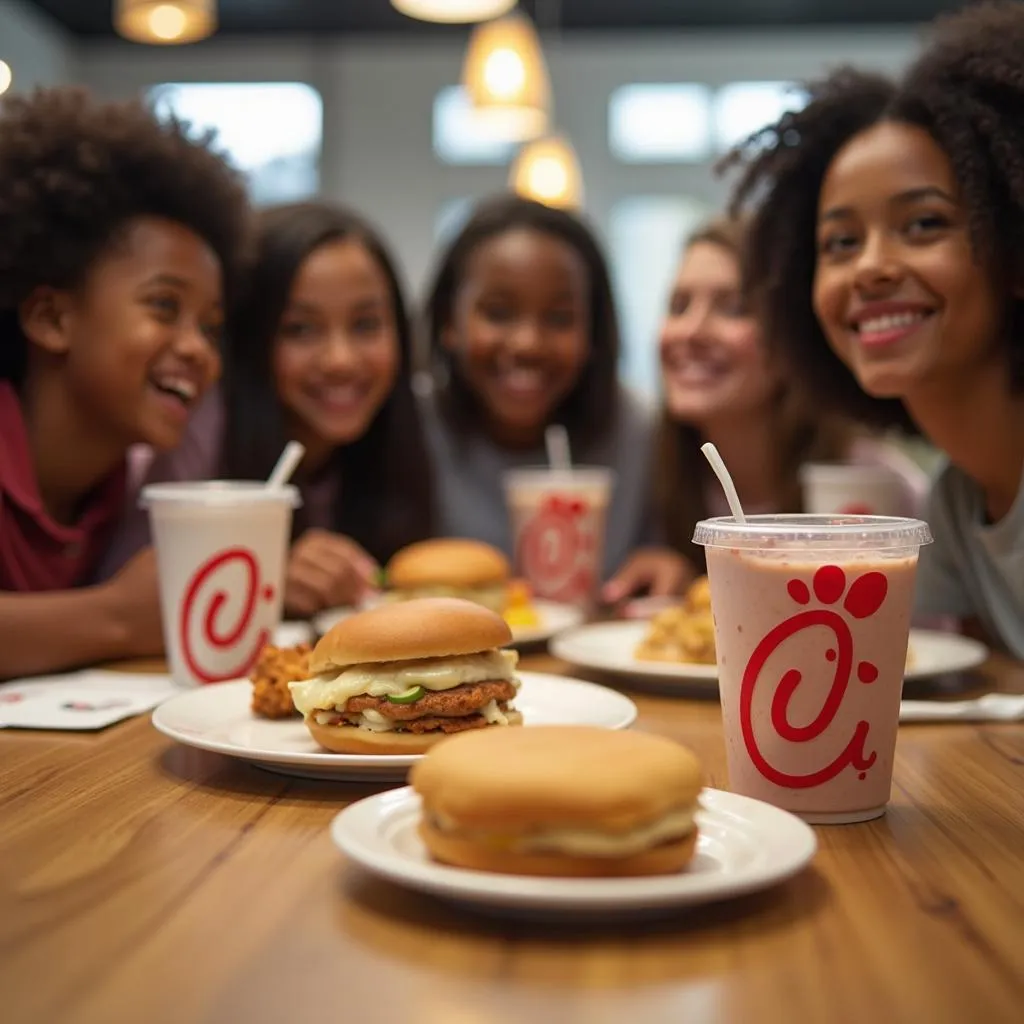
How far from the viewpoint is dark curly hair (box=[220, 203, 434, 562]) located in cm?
287

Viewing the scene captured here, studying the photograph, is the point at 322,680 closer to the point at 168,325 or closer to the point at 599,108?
the point at 168,325

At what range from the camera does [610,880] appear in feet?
2.65

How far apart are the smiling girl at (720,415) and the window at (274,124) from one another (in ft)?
24.2

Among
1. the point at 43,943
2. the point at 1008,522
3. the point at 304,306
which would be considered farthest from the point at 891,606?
the point at 304,306

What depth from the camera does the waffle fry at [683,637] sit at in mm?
1741

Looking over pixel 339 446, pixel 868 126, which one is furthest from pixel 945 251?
pixel 339 446

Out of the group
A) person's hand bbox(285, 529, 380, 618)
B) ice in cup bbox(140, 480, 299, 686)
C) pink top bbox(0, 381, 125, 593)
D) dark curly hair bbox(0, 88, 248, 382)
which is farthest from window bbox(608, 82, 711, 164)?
ice in cup bbox(140, 480, 299, 686)

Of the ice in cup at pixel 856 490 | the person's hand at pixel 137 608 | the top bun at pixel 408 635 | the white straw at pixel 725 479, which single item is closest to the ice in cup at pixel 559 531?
the ice in cup at pixel 856 490

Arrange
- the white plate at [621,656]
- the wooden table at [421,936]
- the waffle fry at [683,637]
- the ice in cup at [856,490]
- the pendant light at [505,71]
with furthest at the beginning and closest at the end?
1. the pendant light at [505,71]
2. the ice in cup at [856,490]
3. the waffle fry at [683,637]
4. the white plate at [621,656]
5. the wooden table at [421,936]

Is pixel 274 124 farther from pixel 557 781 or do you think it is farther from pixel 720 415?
pixel 557 781

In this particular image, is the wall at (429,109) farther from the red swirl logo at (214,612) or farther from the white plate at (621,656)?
the red swirl logo at (214,612)

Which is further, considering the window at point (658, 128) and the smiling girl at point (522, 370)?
the window at point (658, 128)

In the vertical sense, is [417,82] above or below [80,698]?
above

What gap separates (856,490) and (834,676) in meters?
1.33
